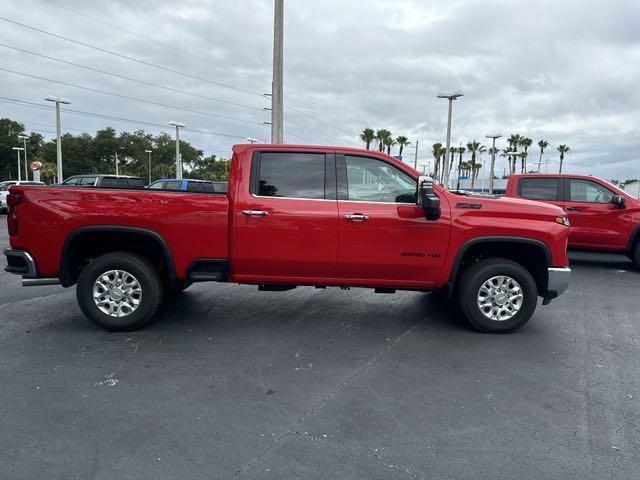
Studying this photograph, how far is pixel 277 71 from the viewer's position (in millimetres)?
15820

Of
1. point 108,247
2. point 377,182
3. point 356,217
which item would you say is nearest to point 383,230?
point 356,217

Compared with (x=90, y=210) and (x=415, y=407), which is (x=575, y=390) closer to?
(x=415, y=407)

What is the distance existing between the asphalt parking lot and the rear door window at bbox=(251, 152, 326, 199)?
4.80 feet

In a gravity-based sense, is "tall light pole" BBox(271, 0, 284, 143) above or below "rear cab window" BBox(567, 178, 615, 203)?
above

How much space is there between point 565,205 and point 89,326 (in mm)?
8776

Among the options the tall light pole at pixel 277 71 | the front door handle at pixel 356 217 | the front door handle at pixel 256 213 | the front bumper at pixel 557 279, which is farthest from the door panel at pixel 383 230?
the tall light pole at pixel 277 71

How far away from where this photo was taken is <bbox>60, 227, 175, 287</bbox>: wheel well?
4.82m

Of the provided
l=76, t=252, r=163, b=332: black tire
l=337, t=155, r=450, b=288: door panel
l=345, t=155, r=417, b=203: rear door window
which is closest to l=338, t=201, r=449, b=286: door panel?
l=337, t=155, r=450, b=288: door panel

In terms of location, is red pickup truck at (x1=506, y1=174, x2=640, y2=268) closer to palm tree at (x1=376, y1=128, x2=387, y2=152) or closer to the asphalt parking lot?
the asphalt parking lot

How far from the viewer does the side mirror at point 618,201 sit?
9.19 metres

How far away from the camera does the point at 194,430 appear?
305 cm

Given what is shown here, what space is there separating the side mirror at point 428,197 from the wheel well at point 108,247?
2.63 metres

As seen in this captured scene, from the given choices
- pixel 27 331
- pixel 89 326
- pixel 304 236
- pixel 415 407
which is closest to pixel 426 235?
→ pixel 304 236

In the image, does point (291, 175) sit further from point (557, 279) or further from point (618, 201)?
point (618, 201)
